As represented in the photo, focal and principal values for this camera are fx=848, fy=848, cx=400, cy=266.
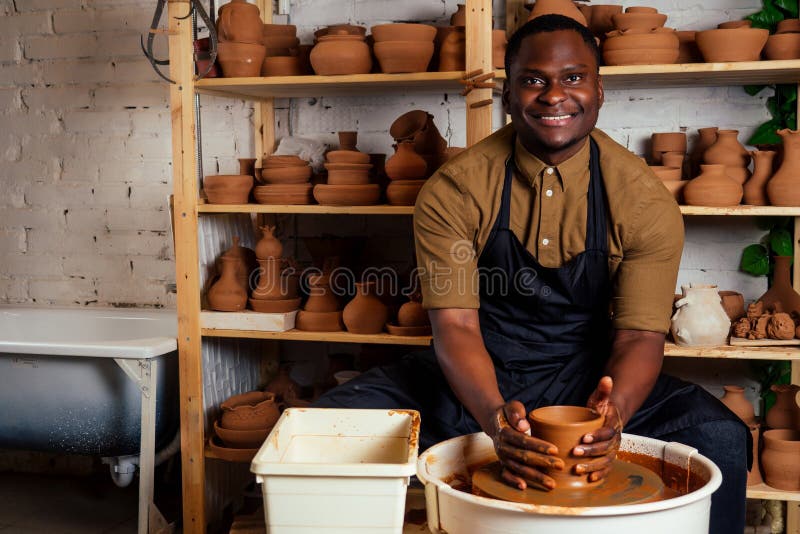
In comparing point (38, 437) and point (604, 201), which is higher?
point (604, 201)

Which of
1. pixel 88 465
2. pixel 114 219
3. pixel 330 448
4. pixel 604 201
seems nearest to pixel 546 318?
pixel 604 201

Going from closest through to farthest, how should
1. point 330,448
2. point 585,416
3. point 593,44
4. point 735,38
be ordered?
point 585,416, point 330,448, point 593,44, point 735,38

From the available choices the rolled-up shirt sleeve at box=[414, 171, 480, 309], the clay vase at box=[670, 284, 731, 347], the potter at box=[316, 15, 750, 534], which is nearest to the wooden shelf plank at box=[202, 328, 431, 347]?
the potter at box=[316, 15, 750, 534]

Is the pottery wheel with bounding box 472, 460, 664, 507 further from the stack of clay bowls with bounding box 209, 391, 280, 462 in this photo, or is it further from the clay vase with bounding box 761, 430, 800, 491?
the stack of clay bowls with bounding box 209, 391, 280, 462

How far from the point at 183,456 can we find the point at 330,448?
4.91 ft

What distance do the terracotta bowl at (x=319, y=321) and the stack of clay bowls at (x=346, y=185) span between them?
0.43 m

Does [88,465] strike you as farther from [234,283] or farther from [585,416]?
[585,416]

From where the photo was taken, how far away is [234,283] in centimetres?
328

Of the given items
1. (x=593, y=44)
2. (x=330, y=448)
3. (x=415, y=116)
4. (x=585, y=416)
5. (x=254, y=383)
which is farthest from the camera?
(x=254, y=383)

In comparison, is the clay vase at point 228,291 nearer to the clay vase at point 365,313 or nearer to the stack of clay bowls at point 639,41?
the clay vase at point 365,313

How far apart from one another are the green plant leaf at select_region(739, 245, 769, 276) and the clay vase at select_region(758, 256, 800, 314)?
25 centimetres

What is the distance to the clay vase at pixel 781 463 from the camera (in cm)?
286

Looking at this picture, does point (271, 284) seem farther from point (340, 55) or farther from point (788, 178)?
point (788, 178)

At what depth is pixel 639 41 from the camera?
2.86m
